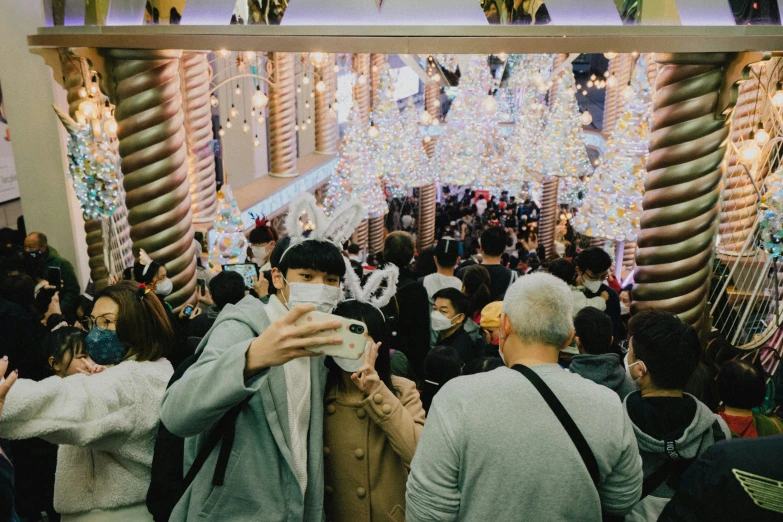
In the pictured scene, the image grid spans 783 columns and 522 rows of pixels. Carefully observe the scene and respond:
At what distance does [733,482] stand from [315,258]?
1073mm

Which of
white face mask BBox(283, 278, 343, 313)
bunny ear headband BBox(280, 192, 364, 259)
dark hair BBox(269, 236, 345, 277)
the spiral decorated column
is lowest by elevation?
the spiral decorated column

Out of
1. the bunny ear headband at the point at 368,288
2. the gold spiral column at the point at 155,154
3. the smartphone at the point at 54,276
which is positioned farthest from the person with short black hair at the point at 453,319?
the smartphone at the point at 54,276

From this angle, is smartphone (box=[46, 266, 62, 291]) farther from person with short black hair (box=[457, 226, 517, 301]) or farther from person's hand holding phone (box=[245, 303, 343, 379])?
person's hand holding phone (box=[245, 303, 343, 379])

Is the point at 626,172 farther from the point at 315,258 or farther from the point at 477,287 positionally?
the point at 315,258

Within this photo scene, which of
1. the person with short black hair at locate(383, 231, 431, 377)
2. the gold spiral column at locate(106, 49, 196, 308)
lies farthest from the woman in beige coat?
the gold spiral column at locate(106, 49, 196, 308)

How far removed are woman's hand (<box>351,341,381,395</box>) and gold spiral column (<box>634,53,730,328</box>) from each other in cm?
215

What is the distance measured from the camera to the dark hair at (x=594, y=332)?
7.94 feet

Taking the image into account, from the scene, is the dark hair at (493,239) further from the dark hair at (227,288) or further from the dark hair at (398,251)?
the dark hair at (227,288)

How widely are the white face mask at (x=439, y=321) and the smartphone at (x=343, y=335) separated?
183 centimetres

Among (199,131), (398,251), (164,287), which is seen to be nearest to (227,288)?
(164,287)

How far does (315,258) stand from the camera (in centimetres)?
163

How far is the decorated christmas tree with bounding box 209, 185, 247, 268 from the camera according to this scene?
4.61 m

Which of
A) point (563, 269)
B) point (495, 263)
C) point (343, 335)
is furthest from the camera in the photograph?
point (495, 263)

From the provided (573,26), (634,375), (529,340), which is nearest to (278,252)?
(529,340)
